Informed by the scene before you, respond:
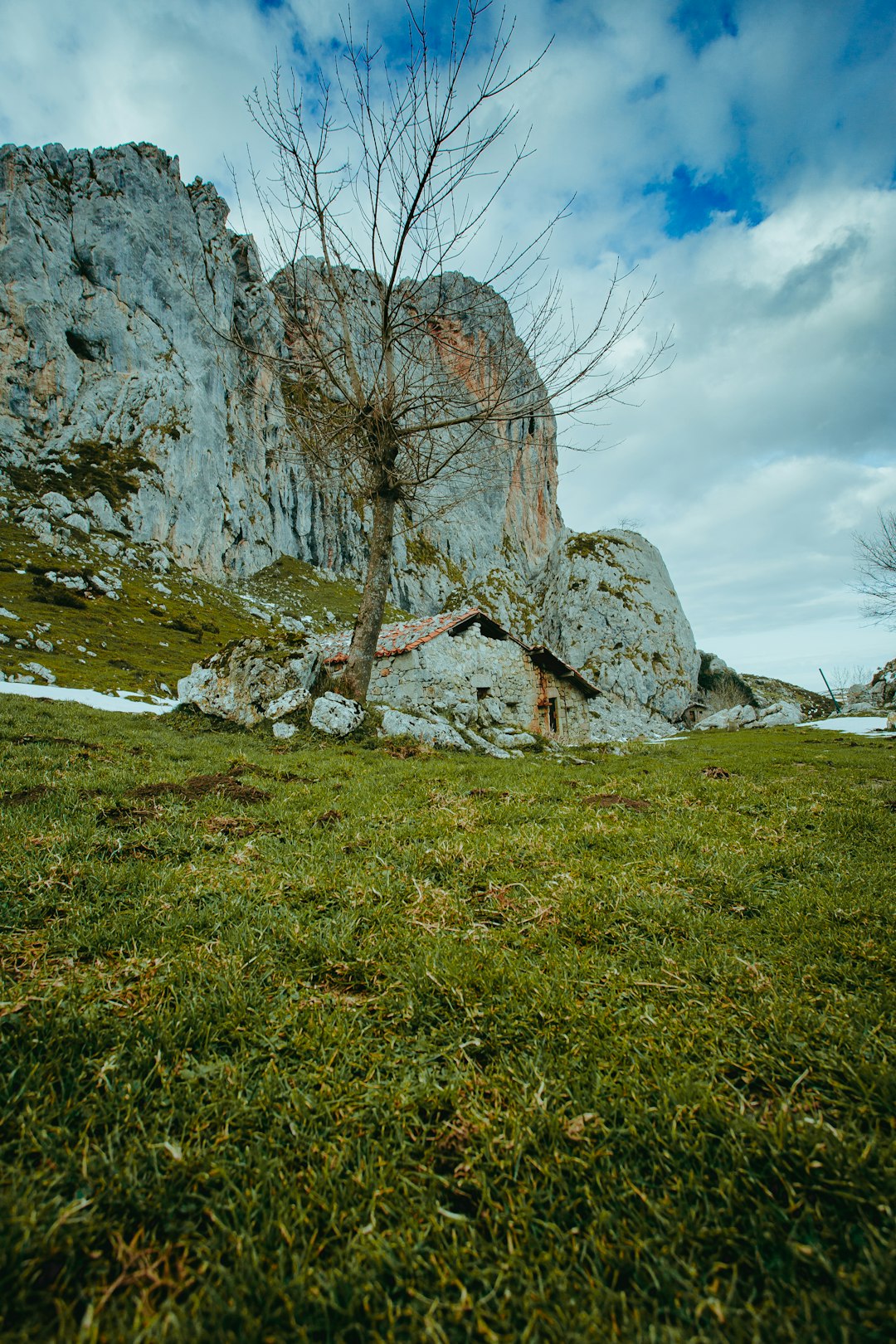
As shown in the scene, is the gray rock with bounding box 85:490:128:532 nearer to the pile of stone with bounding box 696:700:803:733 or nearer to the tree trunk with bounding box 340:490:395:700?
the tree trunk with bounding box 340:490:395:700

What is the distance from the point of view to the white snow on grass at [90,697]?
1756 cm

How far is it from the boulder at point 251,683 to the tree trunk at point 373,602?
4.52ft

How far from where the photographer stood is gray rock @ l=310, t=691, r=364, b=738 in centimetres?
1335

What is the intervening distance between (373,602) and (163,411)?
3064 inches

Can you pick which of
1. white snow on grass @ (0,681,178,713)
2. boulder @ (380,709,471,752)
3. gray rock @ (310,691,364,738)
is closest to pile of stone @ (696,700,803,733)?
boulder @ (380,709,471,752)

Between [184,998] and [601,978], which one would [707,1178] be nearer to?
[601,978]

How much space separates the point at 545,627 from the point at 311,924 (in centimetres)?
7831

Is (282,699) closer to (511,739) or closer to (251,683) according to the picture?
(251,683)

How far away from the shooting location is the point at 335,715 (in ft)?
44.4

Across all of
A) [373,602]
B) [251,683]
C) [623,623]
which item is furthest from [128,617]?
[623,623]

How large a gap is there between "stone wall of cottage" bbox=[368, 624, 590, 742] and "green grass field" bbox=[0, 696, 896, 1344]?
42.9ft

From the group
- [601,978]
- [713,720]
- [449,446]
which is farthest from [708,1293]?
[713,720]

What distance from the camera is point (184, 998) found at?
2.84m

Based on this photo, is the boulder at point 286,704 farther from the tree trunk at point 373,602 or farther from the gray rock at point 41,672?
the gray rock at point 41,672
